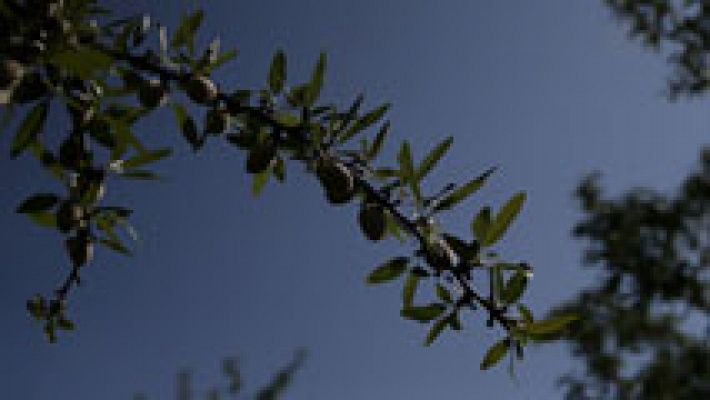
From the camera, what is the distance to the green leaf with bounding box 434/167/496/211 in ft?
3.76

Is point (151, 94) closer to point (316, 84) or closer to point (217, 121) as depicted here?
point (217, 121)

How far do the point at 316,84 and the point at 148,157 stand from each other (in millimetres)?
265

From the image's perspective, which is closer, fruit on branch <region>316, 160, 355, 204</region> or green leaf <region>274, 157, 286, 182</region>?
fruit on branch <region>316, 160, 355, 204</region>

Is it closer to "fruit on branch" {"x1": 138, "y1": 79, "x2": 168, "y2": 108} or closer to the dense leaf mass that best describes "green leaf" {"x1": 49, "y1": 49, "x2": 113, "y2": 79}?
"fruit on branch" {"x1": 138, "y1": 79, "x2": 168, "y2": 108}

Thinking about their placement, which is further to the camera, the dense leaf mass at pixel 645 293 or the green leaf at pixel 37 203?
the dense leaf mass at pixel 645 293

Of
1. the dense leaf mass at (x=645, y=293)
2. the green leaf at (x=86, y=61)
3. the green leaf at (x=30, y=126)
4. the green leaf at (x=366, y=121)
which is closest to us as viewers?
the green leaf at (x=86, y=61)

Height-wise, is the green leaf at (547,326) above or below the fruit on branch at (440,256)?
below

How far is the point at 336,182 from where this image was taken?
41.0 inches

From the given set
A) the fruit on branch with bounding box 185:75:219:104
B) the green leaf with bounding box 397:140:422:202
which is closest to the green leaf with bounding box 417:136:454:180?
the green leaf with bounding box 397:140:422:202

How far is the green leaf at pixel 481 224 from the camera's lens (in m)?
1.10

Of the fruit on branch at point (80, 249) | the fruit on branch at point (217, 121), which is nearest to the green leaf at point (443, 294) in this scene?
the fruit on branch at point (217, 121)

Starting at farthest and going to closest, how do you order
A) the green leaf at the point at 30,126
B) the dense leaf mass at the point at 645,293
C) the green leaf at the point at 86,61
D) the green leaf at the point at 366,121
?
the dense leaf mass at the point at 645,293, the green leaf at the point at 366,121, the green leaf at the point at 30,126, the green leaf at the point at 86,61

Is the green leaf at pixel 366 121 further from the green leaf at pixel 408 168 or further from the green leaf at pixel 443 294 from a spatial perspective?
the green leaf at pixel 443 294

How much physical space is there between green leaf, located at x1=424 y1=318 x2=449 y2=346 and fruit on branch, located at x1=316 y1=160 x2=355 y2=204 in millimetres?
203
